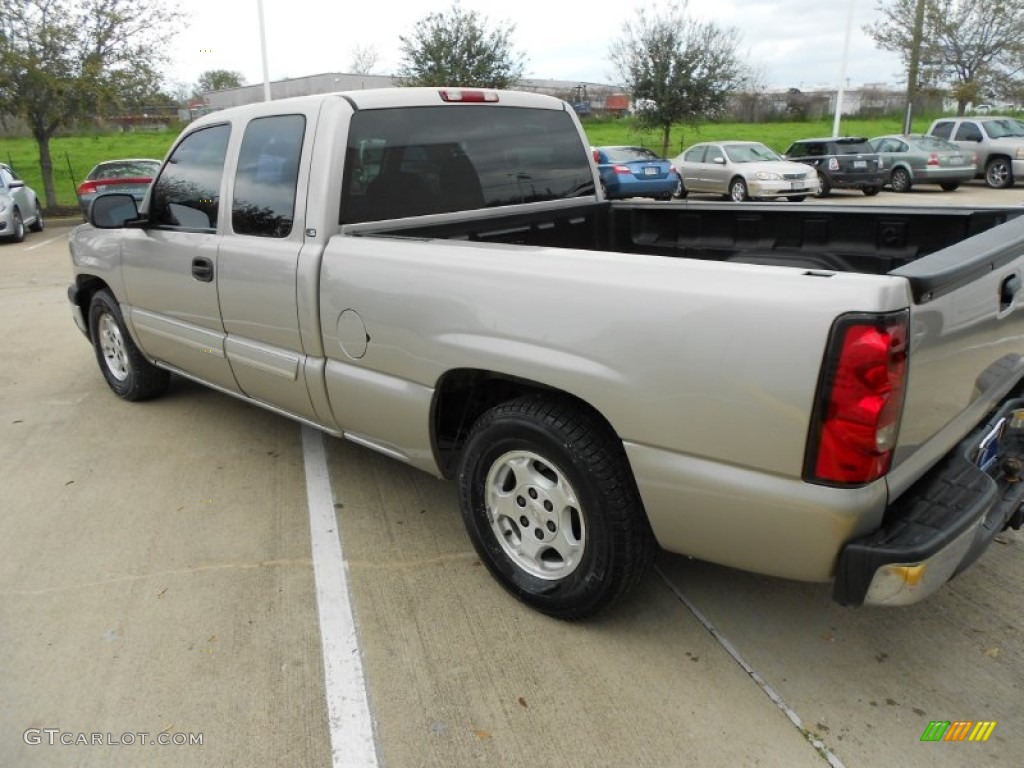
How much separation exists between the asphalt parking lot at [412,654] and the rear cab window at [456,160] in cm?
150

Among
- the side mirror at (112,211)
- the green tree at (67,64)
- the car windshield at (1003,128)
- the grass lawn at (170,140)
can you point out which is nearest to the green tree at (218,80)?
the grass lawn at (170,140)

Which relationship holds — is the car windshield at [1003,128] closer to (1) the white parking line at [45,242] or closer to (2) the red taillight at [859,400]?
(1) the white parking line at [45,242]

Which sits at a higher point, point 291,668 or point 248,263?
point 248,263

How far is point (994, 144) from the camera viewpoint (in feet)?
66.0

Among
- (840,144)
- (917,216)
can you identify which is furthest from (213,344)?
(840,144)

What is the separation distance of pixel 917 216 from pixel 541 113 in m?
1.99

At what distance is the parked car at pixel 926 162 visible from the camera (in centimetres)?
1967

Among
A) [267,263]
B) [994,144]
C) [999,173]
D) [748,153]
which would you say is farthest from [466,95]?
[999,173]

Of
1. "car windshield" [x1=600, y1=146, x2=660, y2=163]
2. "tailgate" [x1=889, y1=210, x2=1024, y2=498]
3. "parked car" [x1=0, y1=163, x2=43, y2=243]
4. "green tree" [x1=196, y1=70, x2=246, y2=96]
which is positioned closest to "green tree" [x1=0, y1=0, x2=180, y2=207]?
"parked car" [x1=0, y1=163, x2=43, y2=243]

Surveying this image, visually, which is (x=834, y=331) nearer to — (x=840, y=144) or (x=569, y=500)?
(x=569, y=500)

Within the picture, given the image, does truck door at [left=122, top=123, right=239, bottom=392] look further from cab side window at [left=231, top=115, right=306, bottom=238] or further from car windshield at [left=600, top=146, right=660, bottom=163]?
car windshield at [left=600, top=146, right=660, bottom=163]

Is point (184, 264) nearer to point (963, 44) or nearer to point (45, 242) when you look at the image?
point (45, 242)

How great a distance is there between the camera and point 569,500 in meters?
2.76

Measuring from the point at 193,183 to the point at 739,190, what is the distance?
16.7 meters
